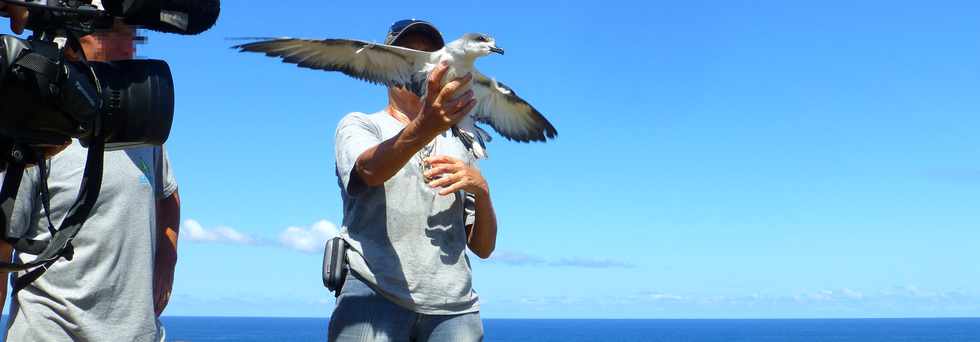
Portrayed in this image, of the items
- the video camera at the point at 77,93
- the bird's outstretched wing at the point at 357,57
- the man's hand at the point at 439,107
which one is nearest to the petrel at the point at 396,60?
the bird's outstretched wing at the point at 357,57

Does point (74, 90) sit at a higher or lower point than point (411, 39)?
lower

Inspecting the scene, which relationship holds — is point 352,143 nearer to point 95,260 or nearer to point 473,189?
point 473,189

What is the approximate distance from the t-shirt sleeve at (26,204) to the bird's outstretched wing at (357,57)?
107cm

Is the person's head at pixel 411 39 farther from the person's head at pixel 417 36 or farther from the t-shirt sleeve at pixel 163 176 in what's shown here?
the t-shirt sleeve at pixel 163 176

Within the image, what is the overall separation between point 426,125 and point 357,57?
1.14 meters

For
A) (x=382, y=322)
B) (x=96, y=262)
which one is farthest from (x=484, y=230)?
(x=96, y=262)

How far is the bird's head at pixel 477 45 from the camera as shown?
4.57m

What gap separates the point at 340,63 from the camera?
16.0 feet

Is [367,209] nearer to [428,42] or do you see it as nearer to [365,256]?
[365,256]

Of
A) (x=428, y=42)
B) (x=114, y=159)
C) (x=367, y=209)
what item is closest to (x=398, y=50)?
(x=428, y=42)

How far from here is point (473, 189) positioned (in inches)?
163

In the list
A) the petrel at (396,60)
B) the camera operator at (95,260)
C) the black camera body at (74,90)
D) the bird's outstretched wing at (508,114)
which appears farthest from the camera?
the bird's outstretched wing at (508,114)

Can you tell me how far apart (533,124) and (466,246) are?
3.72ft

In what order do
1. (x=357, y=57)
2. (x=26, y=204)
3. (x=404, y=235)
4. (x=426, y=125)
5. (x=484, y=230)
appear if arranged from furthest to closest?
(x=357, y=57), (x=484, y=230), (x=404, y=235), (x=26, y=204), (x=426, y=125)
